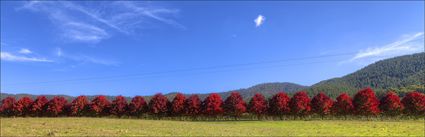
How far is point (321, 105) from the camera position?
103375 mm

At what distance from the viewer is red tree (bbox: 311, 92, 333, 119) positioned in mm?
103312

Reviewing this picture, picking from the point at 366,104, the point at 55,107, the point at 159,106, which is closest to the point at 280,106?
the point at 366,104

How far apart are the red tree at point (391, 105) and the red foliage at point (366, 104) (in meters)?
1.66

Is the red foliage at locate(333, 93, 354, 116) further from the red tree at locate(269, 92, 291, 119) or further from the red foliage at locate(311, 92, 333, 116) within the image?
the red tree at locate(269, 92, 291, 119)

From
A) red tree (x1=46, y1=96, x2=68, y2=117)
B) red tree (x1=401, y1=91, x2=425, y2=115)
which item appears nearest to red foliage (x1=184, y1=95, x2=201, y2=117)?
red tree (x1=46, y1=96, x2=68, y2=117)

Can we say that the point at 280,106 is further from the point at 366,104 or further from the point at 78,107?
the point at 78,107

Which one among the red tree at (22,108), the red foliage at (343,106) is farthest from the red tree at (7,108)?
the red foliage at (343,106)

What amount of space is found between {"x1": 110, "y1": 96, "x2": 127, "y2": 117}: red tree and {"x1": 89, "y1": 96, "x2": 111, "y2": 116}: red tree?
2032 millimetres

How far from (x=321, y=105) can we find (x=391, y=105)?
15.4 m

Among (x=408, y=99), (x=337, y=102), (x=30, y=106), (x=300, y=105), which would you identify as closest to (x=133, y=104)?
(x=30, y=106)

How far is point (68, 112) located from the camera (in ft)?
410

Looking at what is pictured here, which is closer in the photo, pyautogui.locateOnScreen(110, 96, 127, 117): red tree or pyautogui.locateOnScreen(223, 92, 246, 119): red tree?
pyautogui.locateOnScreen(223, 92, 246, 119): red tree

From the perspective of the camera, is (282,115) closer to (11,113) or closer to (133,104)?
(133,104)

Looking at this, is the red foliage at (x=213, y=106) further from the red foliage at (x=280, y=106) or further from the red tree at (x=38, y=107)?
the red tree at (x=38, y=107)
